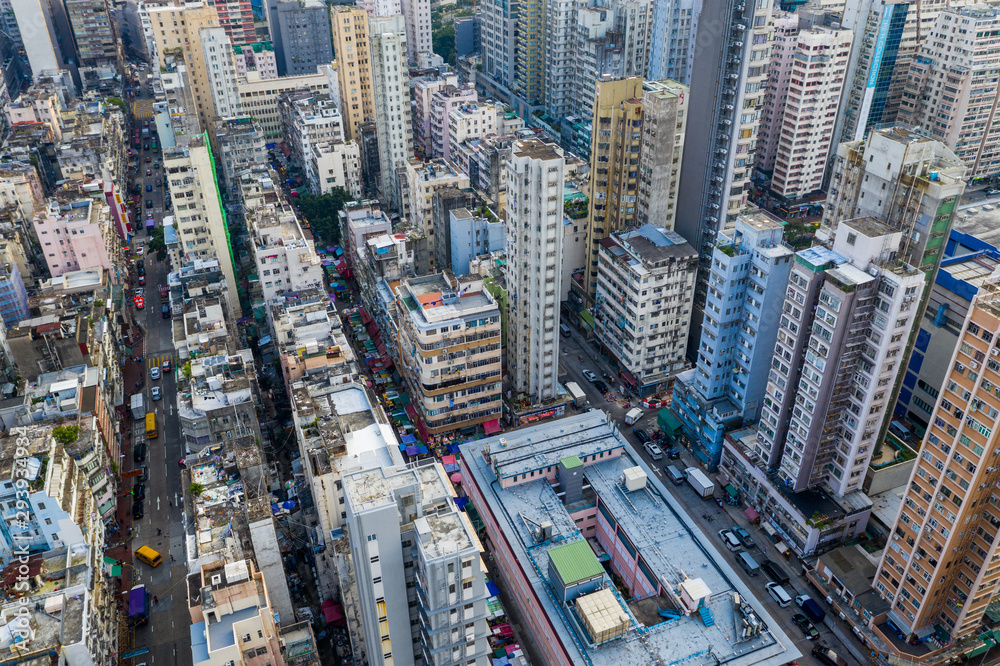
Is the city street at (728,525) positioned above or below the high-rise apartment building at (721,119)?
below

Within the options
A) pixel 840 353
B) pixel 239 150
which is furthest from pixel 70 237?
pixel 840 353

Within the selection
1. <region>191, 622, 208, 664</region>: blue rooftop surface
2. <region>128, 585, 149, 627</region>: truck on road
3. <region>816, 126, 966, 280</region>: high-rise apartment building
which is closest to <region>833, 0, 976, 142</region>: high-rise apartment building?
<region>816, 126, 966, 280</region>: high-rise apartment building

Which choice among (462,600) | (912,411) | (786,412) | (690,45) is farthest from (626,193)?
(462,600)

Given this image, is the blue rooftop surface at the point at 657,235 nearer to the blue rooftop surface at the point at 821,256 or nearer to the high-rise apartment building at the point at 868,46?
the blue rooftop surface at the point at 821,256

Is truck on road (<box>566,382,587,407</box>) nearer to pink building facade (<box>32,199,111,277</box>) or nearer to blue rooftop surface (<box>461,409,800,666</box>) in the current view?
blue rooftop surface (<box>461,409,800,666</box>)

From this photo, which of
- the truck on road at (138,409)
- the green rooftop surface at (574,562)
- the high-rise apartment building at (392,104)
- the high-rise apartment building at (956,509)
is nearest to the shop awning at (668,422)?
the high-rise apartment building at (956,509)

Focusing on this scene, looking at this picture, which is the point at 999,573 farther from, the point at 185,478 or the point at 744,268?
the point at 185,478
